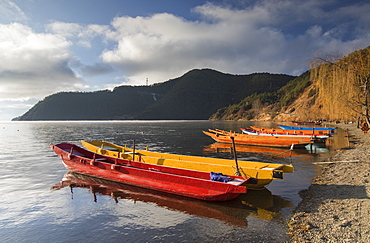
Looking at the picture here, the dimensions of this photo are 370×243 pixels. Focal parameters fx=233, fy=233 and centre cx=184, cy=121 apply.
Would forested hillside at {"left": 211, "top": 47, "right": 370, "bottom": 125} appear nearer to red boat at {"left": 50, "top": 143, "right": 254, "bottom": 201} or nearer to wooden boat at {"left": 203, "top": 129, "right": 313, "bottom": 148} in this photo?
wooden boat at {"left": 203, "top": 129, "right": 313, "bottom": 148}

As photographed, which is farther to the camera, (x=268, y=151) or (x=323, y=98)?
(x=268, y=151)

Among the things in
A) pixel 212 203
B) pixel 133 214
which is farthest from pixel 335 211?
pixel 133 214

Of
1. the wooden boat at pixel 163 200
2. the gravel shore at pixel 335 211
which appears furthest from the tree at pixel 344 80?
the wooden boat at pixel 163 200

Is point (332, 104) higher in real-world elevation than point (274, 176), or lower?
higher

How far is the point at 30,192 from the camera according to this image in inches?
497

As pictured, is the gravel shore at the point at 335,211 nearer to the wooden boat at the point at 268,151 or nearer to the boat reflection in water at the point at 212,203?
the boat reflection in water at the point at 212,203

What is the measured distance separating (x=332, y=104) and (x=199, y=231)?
78.2 ft

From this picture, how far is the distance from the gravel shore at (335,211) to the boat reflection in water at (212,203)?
3.59 ft

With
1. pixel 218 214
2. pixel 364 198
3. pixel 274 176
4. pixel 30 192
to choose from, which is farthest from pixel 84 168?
pixel 364 198

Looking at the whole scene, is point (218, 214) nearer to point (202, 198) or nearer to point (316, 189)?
point (202, 198)

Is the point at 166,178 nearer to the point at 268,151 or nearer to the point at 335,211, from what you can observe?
the point at 335,211

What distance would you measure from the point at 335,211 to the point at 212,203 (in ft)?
14.8

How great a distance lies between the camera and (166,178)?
11414 mm

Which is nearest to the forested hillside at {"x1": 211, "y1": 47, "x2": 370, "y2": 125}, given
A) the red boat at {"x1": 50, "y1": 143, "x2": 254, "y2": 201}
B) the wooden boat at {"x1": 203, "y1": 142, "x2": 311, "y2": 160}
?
the wooden boat at {"x1": 203, "y1": 142, "x2": 311, "y2": 160}
